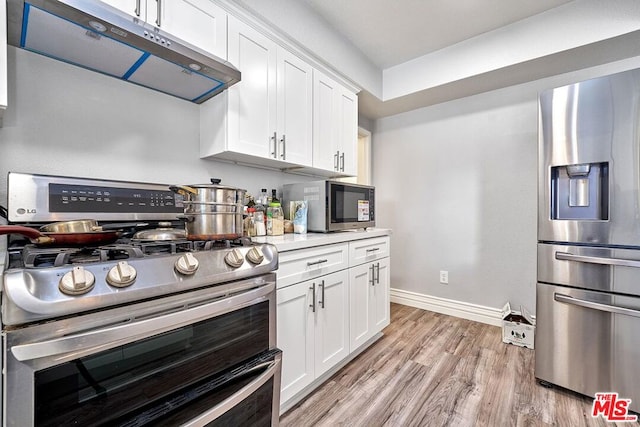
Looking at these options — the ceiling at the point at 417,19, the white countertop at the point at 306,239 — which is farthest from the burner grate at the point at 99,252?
the ceiling at the point at 417,19

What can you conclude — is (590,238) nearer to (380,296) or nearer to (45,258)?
(380,296)

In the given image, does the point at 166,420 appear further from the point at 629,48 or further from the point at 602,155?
the point at 629,48

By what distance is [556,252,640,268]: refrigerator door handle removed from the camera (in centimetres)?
145

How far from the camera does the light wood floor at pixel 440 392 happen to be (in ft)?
4.82

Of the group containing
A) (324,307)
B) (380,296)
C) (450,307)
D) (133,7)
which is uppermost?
(133,7)

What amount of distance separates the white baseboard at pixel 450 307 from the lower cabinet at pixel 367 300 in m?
0.91

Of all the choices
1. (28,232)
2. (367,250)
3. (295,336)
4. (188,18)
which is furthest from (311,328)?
(188,18)

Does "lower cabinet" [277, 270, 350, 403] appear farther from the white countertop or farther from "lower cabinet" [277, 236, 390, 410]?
the white countertop

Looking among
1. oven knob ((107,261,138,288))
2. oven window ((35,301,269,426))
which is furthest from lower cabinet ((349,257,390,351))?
oven knob ((107,261,138,288))

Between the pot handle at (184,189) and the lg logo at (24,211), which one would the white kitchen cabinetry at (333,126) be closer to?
the pot handle at (184,189)

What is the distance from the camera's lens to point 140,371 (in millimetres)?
830

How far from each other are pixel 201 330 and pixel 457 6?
2.58 meters

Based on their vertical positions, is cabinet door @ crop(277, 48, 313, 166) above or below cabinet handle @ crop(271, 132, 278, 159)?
above

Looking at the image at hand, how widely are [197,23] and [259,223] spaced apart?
1081 millimetres
